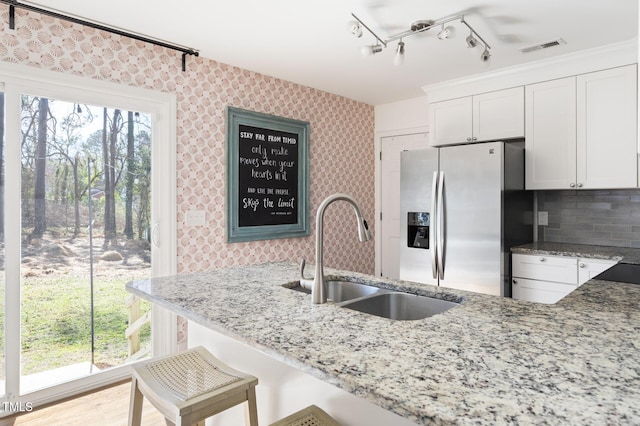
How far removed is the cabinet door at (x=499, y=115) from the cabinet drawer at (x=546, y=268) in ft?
3.38

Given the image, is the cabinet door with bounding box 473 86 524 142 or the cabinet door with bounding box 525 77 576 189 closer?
the cabinet door with bounding box 525 77 576 189

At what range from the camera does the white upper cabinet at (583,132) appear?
9.27 ft

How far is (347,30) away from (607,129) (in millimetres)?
2013

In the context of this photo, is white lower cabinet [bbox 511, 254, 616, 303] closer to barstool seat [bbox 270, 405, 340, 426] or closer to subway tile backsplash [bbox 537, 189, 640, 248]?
subway tile backsplash [bbox 537, 189, 640, 248]

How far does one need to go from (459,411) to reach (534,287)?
2668 millimetres

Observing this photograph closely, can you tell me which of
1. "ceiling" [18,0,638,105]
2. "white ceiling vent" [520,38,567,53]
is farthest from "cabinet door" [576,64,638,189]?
"white ceiling vent" [520,38,567,53]

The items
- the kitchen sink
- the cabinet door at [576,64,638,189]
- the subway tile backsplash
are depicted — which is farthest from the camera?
the subway tile backsplash

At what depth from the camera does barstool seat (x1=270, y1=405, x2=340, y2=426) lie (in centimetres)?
112

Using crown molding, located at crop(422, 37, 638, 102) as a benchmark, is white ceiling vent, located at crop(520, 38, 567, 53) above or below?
above

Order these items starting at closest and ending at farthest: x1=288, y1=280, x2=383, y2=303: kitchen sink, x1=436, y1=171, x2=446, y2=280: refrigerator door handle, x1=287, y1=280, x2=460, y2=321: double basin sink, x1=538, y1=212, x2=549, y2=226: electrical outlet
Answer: x1=287, y1=280, x2=460, y2=321: double basin sink, x1=288, y1=280, x2=383, y2=303: kitchen sink, x1=436, y1=171, x2=446, y2=280: refrigerator door handle, x1=538, y1=212, x2=549, y2=226: electrical outlet

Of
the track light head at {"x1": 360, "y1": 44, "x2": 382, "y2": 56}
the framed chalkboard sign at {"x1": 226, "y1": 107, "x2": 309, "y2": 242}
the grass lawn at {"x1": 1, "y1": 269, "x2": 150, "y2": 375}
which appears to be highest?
the track light head at {"x1": 360, "y1": 44, "x2": 382, "y2": 56}

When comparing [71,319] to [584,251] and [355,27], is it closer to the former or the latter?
[355,27]

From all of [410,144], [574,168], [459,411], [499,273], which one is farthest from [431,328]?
[410,144]

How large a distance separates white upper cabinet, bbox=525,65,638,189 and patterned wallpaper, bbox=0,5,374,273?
176 centimetres
